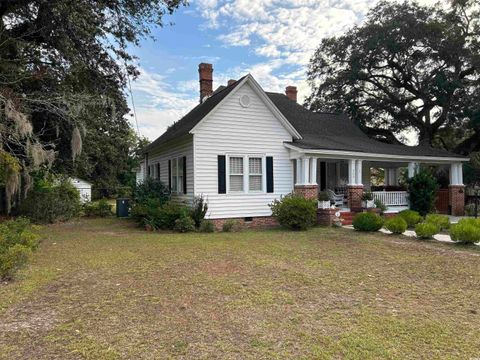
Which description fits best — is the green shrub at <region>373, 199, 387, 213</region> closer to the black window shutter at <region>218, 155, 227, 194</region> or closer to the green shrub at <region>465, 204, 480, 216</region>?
the green shrub at <region>465, 204, 480, 216</region>

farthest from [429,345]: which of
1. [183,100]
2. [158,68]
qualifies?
[183,100]

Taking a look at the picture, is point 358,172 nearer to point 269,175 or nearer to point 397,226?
point 269,175

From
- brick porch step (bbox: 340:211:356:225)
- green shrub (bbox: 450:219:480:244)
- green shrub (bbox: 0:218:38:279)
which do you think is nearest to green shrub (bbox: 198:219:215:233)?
brick porch step (bbox: 340:211:356:225)

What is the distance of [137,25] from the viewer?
12461 millimetres

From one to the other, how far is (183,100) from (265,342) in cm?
2336

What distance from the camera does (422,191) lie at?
52.1 ft

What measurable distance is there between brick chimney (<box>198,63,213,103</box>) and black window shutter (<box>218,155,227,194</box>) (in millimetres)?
7681

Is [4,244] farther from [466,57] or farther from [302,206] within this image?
[466,57]

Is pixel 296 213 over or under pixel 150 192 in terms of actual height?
under

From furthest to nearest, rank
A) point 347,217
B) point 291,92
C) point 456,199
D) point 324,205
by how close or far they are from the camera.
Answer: point 291,92 < point 456,199 < point 347,217 < point 324,205

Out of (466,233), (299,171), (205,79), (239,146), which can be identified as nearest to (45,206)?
(239,146)

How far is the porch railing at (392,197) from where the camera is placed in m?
16.2

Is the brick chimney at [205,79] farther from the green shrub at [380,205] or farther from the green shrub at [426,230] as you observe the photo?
the green shrub at [426,230]

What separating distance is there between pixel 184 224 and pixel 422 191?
34.6ft
